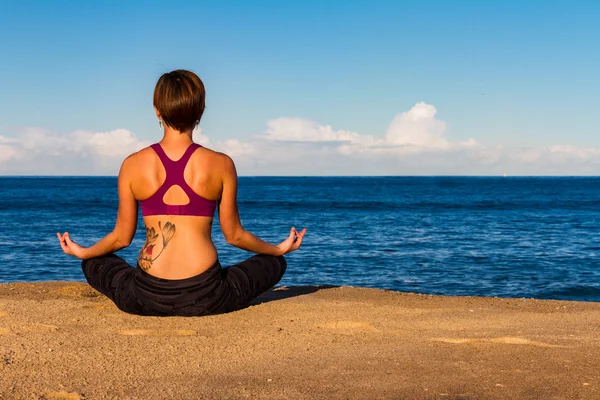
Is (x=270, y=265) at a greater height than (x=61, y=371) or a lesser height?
greater

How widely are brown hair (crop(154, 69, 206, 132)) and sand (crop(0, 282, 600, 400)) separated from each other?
1675mm

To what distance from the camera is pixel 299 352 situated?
464 centimetres

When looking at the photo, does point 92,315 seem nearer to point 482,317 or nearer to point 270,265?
point 270,265

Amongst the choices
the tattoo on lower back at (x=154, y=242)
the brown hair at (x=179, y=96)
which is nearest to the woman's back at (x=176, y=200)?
the tattoo on lower back at (x=154, y=242)

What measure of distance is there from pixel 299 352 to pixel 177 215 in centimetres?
145

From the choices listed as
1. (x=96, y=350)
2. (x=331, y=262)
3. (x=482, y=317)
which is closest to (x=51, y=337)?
(x=96, y=350)

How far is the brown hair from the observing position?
4941mm

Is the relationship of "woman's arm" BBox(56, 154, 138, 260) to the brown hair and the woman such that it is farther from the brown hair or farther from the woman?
the brown hair

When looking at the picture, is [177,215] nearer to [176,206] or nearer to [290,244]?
[176,206]

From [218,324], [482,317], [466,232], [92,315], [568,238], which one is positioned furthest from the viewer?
[466,232]

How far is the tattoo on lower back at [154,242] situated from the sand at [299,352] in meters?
0.51

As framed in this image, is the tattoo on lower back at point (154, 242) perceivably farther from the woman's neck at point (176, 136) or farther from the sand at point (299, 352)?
the woman's neck at point (176, 136)

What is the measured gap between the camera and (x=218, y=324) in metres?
5.35

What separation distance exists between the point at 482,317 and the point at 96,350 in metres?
3.59
